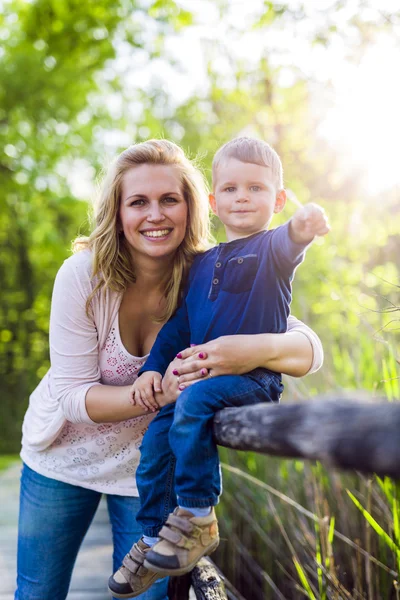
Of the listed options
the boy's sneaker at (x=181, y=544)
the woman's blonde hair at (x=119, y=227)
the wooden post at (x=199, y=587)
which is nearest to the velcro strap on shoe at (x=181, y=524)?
the boy's sneaker at (x=181, y=544)

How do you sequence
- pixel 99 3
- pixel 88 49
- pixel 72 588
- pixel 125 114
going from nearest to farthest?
pixel 72 588, pixel 99 3, pixel 88 49, pixel 125 114

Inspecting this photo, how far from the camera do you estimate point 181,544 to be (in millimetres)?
1312

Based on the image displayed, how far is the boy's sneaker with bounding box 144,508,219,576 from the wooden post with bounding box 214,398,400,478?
36 centimetres

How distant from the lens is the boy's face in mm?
1628

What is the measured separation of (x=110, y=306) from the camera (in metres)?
1.92

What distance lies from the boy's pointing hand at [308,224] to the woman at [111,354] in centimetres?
23

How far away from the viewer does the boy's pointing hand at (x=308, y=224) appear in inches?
52.9

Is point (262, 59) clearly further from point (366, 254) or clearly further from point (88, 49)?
point (88, 49)

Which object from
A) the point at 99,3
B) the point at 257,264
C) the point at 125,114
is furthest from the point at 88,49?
the point at 257,264

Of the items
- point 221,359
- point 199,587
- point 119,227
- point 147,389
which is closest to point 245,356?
point 221,359

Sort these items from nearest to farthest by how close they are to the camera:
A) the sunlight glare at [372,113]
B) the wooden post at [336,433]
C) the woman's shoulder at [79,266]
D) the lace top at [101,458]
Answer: the wooden post at [336,433] < the woman's shoulder at [79,266] < the lace top at [101,458] < the sunlight glare at [372,113]

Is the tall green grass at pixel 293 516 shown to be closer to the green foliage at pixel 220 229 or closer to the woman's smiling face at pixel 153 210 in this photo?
the green foliage at pixel 220 229

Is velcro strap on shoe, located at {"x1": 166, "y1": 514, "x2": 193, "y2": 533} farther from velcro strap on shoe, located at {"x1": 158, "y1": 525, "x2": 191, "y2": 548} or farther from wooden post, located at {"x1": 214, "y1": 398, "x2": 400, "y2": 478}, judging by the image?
wooden post, located at {"x1": 214, "y1": 398, "x2": 400, "y2": 478}

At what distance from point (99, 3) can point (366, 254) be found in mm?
3312
